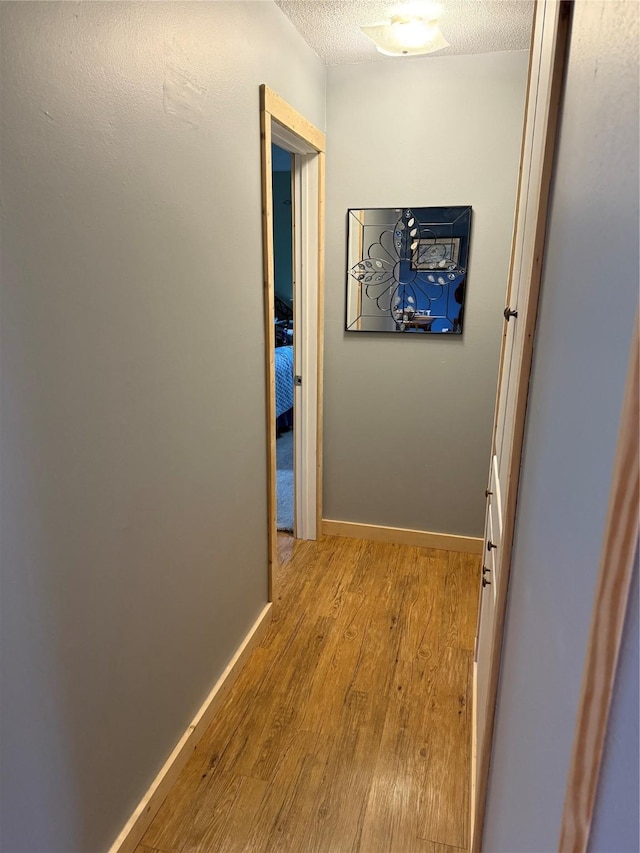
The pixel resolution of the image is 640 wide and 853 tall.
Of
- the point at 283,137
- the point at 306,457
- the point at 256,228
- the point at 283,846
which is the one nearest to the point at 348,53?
the point at 283,137

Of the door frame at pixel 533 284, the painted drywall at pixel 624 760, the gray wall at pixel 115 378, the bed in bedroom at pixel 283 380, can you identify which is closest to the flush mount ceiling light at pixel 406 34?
the gray wall at pixel 115 378

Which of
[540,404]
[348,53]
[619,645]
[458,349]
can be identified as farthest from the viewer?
[458,349]

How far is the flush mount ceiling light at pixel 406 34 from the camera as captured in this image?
215cm

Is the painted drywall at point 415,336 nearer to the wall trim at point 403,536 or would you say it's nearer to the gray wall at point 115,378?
the wall trim at point 403,536

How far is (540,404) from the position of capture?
0.91 metres

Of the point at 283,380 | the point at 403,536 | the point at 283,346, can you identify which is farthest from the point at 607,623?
the point at 283,346

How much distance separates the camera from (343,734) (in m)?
1.91

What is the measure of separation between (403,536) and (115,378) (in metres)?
2.30

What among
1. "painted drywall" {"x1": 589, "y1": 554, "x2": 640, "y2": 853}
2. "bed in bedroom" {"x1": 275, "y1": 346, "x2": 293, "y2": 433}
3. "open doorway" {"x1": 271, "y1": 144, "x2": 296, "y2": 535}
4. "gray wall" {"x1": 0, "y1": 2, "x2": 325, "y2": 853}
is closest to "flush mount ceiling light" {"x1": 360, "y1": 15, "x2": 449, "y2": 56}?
"gray wall" {"x1": 0, "y1": 2, "x2": 325, "y2": 853}

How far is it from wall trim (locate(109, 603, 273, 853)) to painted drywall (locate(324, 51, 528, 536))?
3.82 ft

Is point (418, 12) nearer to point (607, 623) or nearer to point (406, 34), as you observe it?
point (406, 34)

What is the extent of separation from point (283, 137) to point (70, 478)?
185 centimetres

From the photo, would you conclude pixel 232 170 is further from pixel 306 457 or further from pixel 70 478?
pixel 306 457

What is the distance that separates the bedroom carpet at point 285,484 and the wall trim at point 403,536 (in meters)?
0.28
